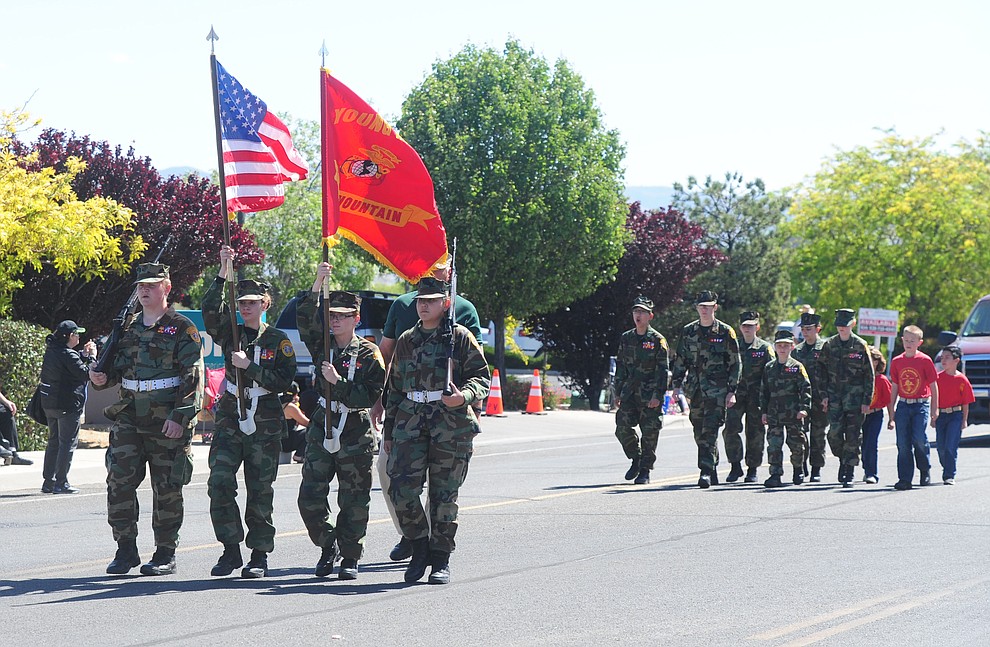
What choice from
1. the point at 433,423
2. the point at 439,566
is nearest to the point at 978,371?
the point at 439,566

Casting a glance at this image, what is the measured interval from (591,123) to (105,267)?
44.8 ft

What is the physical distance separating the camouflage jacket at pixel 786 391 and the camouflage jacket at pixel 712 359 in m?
0.58

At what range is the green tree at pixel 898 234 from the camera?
52.8 metres

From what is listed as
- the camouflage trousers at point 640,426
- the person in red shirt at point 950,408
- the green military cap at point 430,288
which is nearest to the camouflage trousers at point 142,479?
the green military cap at point 430,288

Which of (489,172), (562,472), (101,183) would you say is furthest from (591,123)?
(562,472)

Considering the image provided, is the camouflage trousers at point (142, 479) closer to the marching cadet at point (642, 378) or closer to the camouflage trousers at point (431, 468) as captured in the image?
the camouflage trousers at point (431, 468)

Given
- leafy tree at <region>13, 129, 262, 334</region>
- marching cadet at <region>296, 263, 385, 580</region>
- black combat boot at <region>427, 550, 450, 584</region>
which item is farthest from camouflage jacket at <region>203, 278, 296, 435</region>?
leafy tree at <region>13, 129, 262, 334</region>

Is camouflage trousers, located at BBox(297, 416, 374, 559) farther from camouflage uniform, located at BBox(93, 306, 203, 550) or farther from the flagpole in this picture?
camouflage uniform, located at BBox(93, 306, 203, 550)

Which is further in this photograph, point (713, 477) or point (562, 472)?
point (562, 472)

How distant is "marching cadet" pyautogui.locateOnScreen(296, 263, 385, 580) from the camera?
8.95 m

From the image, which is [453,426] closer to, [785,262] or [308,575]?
[308,575]

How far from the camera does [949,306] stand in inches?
2087

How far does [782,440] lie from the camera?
51.8 ft

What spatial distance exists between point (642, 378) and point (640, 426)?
529mm
